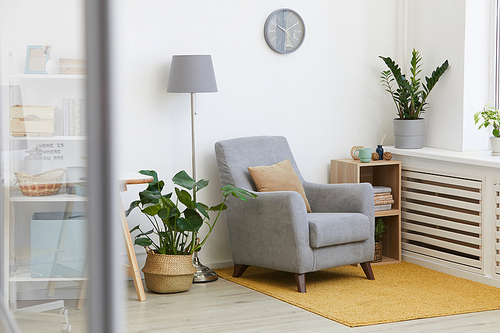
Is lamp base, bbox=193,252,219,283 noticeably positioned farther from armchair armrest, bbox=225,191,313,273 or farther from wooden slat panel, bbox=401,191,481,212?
wooden slat panel, bbox=401,191,481,212

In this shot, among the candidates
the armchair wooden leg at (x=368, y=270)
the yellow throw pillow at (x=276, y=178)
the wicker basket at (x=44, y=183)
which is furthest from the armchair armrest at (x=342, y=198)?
the wicker basket at (x=44, y=183)

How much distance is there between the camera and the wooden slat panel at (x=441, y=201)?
3.61 m

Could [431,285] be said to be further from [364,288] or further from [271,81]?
[271,81]

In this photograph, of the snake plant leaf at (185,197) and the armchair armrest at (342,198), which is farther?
the armchair armrest at (342,198)

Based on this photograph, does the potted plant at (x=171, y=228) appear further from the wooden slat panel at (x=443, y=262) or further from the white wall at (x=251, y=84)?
the wooden slat panel at (x=443, y=262)

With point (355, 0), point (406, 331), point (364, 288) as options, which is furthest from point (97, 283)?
point (355, 0)

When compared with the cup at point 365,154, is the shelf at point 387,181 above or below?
below

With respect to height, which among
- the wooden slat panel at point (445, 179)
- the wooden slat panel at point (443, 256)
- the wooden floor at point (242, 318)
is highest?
the wooden slat panel at point (445, 179)

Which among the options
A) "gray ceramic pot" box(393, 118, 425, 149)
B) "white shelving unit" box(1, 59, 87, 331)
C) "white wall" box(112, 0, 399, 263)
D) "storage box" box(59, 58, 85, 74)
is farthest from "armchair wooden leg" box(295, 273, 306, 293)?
"storage box" box(59, 58, 85, 74)

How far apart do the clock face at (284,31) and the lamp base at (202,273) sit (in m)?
1.58

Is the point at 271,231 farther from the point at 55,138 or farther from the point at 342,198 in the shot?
the point at 55,138

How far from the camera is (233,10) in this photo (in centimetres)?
398

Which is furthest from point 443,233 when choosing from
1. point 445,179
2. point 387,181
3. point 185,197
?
point 185,197

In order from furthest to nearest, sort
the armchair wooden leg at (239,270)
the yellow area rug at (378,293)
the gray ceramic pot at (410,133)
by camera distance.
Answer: the gray ceramic pot at (410,133) → the armchair wooden leg at (239,270) → the yellow area rug at (378,293)
